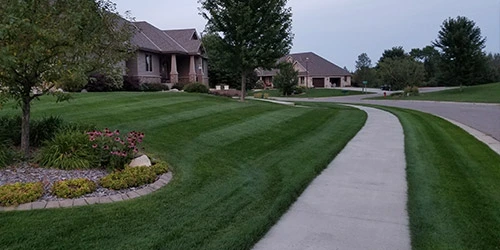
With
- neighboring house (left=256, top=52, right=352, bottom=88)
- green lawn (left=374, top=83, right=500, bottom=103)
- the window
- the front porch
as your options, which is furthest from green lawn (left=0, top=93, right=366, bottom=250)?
neighboring house (left=256, top=52, right=352, bottom=88)

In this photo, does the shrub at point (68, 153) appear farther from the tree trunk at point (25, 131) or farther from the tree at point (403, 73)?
the tree at point (403, 73)

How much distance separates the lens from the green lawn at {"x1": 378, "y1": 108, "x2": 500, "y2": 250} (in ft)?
13.2

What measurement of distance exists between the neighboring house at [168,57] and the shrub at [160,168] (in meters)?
21.4

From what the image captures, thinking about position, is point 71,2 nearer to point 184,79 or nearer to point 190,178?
point 190,178

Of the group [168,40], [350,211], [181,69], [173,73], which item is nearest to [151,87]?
[173,73]

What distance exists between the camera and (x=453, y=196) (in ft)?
17.8

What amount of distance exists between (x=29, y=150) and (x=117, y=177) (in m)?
2.29

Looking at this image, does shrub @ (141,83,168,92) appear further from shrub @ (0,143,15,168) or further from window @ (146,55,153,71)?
shrub @ (0,143,15,168)

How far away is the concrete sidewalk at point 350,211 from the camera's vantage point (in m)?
3.96

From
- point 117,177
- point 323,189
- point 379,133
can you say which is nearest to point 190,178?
point 117,177

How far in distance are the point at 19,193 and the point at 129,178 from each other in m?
1.32

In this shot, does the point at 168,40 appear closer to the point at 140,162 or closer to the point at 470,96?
the point at 140,162

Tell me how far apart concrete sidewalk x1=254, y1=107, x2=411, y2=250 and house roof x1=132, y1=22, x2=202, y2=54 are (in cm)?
2377

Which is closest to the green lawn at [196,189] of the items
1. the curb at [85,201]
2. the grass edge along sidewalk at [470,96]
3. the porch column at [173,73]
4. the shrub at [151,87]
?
Answer: the curb at [85,201]
